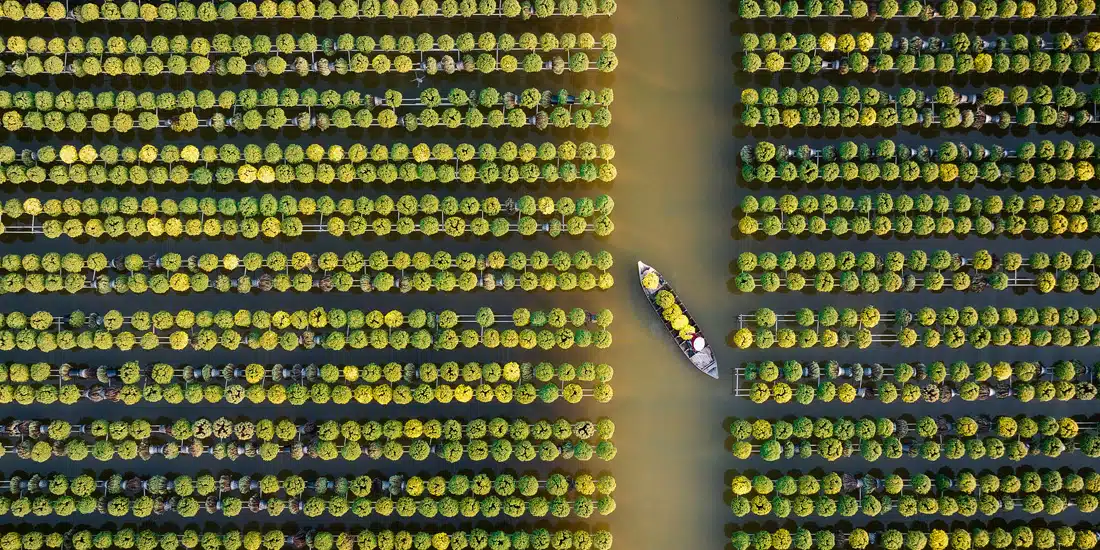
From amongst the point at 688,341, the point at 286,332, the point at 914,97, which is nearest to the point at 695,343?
the point at 688,341

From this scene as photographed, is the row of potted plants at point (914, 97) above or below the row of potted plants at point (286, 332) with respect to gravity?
above

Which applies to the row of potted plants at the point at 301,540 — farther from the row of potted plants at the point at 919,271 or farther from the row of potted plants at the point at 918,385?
the row of potted plants at the point at 919,271

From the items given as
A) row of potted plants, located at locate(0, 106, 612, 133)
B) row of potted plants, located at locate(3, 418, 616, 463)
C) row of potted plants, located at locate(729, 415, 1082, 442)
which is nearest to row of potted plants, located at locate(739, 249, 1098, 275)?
row of potted plants, located at locate(729, 415, 1082, 442)

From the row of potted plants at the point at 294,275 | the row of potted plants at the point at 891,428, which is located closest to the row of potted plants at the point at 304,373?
the row of potted plants at the point at 294,275

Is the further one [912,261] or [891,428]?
[912,261]

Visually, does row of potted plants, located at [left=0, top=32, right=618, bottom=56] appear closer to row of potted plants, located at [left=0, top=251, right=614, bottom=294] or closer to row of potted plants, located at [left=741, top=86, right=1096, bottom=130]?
row of potted plants, located at [left=741, top=86, right=1096, bottom=130]

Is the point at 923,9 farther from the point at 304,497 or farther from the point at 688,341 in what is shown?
the point at 304,497
